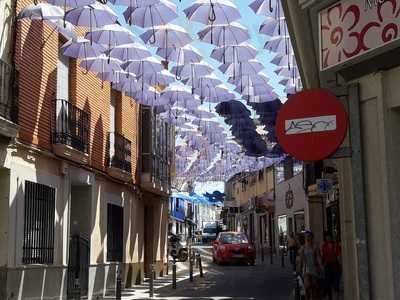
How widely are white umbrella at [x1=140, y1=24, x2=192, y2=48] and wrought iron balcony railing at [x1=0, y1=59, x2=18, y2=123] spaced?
9.31ft

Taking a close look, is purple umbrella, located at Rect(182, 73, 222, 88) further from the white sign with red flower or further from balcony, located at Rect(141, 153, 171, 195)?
the white sign with red flower

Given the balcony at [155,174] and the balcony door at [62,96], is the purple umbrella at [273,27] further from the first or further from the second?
the balcony at [155,174]

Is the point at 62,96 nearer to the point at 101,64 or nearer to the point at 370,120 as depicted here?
the point at 101,64

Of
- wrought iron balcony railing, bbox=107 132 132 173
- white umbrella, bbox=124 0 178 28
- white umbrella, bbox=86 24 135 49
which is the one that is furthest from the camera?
wrought iron balcony railing, bbox=107 132 132 173

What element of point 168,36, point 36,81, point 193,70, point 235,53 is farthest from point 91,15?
point 193,70

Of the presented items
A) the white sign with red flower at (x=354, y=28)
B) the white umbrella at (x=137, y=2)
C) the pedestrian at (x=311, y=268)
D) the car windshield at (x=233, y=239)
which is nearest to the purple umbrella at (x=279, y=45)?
the white umbrella at (x=137, y=2)

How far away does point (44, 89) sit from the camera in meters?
15.4

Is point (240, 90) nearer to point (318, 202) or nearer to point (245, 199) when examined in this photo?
point (318, 202)

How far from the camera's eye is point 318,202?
3062 centimetres

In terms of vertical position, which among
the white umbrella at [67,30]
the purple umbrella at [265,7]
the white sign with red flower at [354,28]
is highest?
the white umbrella at [67,30]

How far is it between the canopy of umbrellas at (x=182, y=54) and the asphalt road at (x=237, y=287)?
16.7ft

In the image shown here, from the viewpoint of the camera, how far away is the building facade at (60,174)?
13.4 m

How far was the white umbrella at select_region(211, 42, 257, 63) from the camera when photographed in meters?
14.8

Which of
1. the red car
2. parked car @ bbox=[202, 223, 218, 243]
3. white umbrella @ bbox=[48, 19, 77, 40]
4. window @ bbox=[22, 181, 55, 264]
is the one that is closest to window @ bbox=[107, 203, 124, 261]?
window @ bbox=[22, 181, 55, 264]
